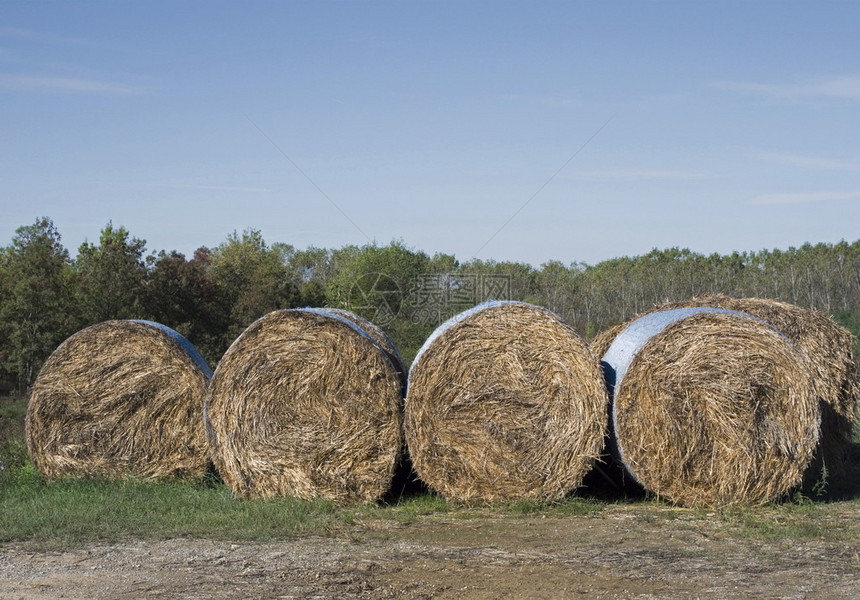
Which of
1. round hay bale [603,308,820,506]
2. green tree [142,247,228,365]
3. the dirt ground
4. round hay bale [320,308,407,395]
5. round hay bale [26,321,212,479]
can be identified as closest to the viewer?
the dirt ground

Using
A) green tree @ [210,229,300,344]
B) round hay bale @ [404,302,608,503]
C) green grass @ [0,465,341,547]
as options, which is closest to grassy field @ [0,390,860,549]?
green grass @ [0,465,341,547]

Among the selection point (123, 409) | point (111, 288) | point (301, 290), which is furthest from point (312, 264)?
point (123, 409)

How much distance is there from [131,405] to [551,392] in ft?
14.3

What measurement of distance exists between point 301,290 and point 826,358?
17278mm

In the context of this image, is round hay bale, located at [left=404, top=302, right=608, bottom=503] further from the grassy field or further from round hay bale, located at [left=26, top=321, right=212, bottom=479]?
round hay bale, located at [left=26, top=321, right=212, bottom=479]

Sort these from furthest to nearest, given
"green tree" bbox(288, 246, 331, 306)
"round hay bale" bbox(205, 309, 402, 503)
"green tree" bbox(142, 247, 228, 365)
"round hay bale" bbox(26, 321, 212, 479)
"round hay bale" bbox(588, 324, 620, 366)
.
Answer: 1. "green tree" bbox(288, 246, 331, 306)
2. "green tree" bbox(142, 247, 228, 365)
3. "round hay bale" bbox(588, 324, 620, 366)
4. "round hay bale" bbox(26, 321, 212, 479)
5. "round hay bale" bbox(205, 309, 402, 503)

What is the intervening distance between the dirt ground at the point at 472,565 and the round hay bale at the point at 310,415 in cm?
88

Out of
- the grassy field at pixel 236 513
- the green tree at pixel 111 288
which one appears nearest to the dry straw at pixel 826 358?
the grassy field at pixel 236 513

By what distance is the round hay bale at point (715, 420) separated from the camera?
7754mm

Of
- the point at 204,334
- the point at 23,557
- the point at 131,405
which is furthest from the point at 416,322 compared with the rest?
the point at 23,557

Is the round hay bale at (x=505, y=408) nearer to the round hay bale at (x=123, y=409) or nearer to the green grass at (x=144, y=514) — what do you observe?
the green grass at (x=144, y=514)

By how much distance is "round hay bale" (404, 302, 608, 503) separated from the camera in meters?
7.84

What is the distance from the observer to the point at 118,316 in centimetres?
1802

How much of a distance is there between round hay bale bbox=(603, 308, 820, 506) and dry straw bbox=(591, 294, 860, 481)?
1145 millimetres
